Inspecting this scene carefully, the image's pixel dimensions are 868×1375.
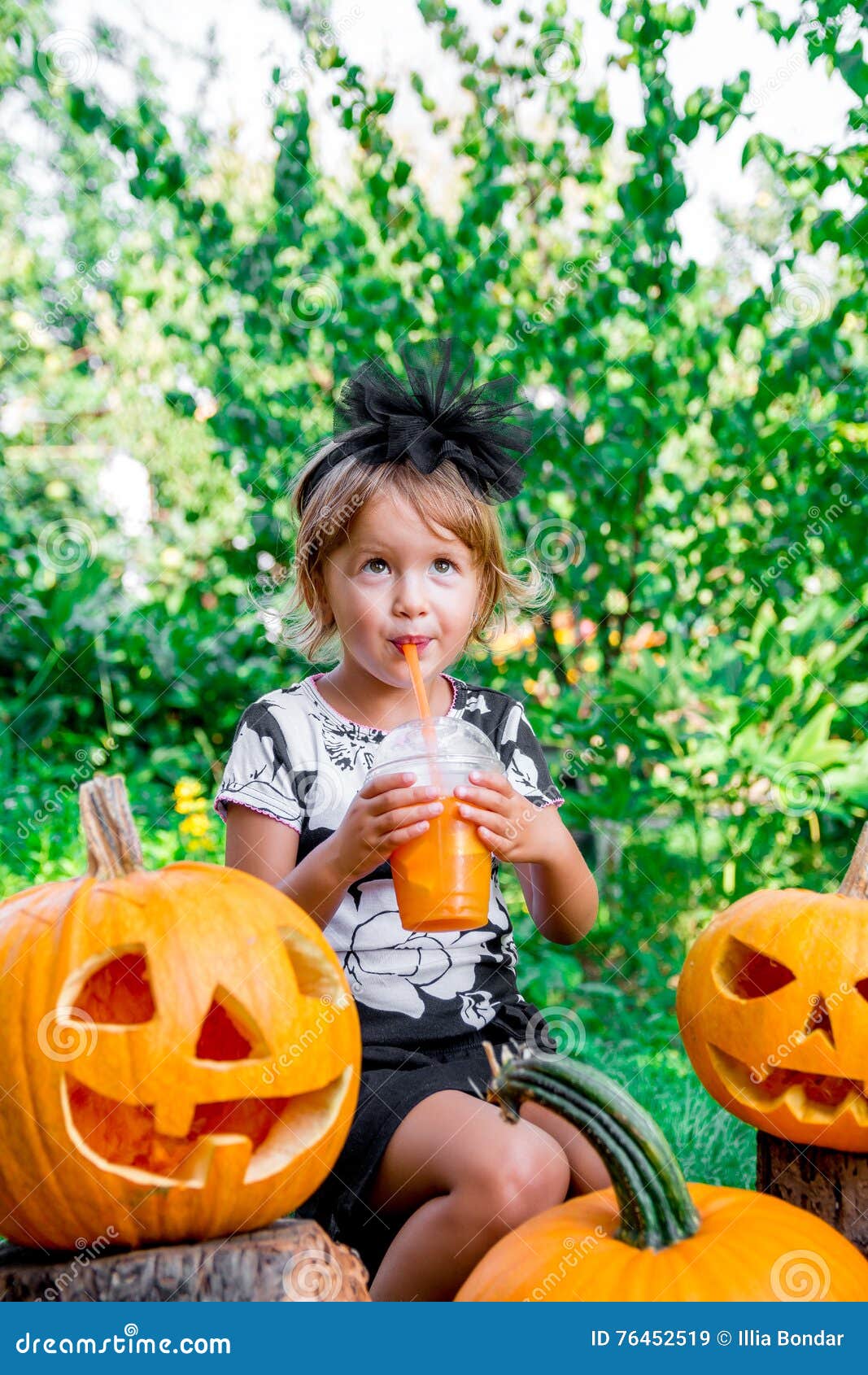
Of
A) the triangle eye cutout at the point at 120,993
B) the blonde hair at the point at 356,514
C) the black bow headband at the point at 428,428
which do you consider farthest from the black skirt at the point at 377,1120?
the black bow headband at the point at 428,428

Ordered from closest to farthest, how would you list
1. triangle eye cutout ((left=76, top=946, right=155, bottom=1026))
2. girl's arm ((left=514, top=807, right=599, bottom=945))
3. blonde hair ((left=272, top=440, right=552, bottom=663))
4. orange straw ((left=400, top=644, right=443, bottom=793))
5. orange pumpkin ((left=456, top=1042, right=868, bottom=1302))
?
orange pumpkin ((left=456, top=1042, right=868, bottom=1302)), triangle eye cutout ((left=76, top=946, right=155, bottom=1026)), orange straw ((left=400, top=644, right=443, bottom=793)), girl's arm ((left=514, top=807, right=599, bottom=945)), blonde hair ((left=272, top=440, right=552, bottom=663))

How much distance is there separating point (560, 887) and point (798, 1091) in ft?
1.66

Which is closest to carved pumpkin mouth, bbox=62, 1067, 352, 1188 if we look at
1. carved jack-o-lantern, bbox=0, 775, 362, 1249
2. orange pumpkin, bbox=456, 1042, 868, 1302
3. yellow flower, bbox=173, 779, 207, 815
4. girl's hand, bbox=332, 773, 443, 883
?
carved jack-o-lantern, bbox=0, 775, 362, 1249

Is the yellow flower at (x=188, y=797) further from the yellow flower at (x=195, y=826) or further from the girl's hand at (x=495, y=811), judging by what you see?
the girl's hand at (x=495, y=811)

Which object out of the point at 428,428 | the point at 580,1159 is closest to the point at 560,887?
the point at 580,1159

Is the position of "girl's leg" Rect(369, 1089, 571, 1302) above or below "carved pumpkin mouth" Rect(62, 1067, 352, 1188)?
below

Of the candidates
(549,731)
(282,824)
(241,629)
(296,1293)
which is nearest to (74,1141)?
(296,1293)

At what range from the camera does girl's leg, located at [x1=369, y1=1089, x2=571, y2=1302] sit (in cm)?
155

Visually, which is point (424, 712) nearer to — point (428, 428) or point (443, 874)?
point (443, 874)

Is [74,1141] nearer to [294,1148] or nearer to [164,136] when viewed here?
[294,1148]

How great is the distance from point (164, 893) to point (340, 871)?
40 cm

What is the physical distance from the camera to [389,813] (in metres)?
1.61

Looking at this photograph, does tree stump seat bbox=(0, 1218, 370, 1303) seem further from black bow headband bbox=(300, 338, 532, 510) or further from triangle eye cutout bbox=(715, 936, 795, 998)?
black bow headband bbox=(300, 338, 532, 510)

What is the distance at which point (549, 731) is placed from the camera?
11.7ft
